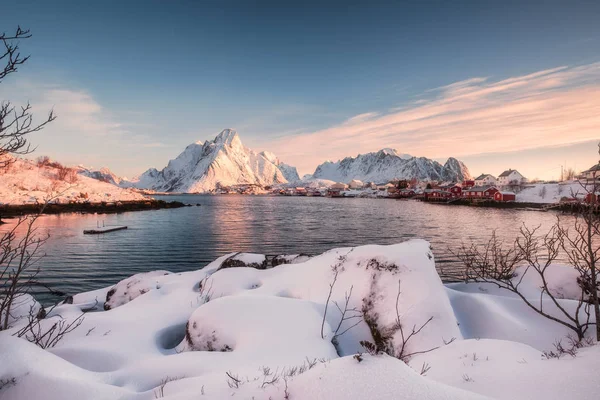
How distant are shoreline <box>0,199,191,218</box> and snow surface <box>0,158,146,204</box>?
1989mm

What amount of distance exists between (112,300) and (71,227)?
39.2 meters

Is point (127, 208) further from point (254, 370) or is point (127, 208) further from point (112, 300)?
point (254, 370)

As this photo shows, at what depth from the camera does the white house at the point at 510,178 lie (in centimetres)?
13512

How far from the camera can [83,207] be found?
228ft

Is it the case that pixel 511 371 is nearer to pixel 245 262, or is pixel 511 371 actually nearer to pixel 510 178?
pixel 245 262

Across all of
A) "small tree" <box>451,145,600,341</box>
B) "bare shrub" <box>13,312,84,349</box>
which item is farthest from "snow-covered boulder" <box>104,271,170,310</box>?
"small tree" <box>451,145,600,341</box>

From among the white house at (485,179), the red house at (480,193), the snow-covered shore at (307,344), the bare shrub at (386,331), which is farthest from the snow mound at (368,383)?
the white house at (485,179)

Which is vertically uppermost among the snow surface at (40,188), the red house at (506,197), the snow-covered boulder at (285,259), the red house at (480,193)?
the snow surface at (40,188)

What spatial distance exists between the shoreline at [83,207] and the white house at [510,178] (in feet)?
466

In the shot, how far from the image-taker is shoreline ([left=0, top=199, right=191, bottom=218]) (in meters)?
53.3

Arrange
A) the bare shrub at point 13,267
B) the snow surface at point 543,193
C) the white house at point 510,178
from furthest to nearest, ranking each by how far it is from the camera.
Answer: the white house at point 510,178, the snow surface at point 543,193, the bare shrub at point 13,267

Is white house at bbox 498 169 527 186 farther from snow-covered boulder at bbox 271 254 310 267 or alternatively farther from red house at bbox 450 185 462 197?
snow-covered boulder at bbox 271 254 310 267

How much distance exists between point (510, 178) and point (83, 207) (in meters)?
163

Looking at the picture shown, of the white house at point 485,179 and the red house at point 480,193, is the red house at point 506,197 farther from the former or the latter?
the white house at point 485,179
